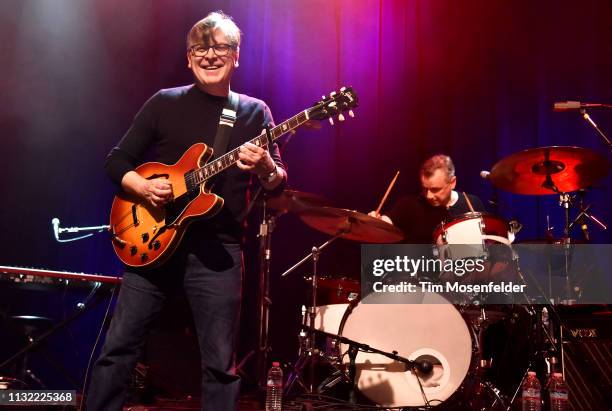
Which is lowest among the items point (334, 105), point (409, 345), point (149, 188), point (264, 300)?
point (409, 345)

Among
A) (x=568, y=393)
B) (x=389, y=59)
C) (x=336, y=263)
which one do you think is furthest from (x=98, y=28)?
(x=568, y=393)

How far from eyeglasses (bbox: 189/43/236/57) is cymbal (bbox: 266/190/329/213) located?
5.73 feet

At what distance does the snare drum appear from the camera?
14.1ft

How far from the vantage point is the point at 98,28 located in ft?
19.1

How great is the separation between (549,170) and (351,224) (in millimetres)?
1472

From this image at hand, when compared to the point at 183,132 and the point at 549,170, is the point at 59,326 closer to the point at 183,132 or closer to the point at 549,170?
the point at 183,132

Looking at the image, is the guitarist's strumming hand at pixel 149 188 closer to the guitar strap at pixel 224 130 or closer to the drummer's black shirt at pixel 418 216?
the guitar strap at pixel 224 130

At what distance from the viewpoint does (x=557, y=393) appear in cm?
389

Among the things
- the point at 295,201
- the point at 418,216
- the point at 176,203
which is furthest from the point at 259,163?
the point at 418,216

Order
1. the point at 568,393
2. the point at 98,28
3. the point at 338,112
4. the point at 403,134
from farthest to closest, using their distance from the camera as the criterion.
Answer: the point at 403,134, the point at 98,28, the point at 568,393, the point at 338,112

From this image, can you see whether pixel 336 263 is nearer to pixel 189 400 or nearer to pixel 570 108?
pixel 189 400

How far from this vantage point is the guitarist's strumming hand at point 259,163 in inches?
102

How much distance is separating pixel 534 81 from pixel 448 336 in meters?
3.13

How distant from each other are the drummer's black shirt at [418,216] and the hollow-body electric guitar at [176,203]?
2.81 meters
